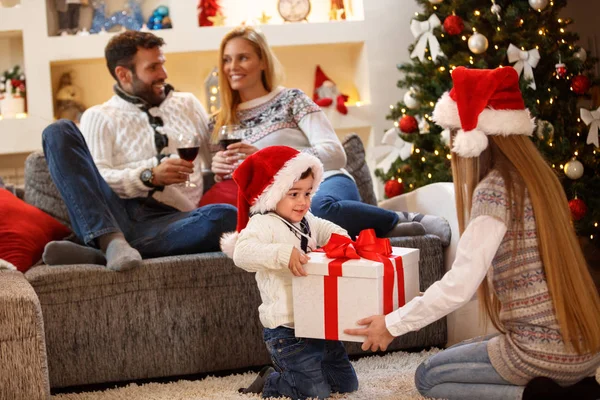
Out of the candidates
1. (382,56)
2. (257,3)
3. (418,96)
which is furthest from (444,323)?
(257,3)

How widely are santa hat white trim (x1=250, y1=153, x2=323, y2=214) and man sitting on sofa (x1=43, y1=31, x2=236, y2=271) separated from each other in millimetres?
624

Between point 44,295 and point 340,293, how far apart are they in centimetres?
108

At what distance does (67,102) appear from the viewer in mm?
5336

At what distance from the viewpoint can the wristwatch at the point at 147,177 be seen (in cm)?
299

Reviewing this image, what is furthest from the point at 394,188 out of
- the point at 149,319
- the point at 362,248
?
the point at 362,248

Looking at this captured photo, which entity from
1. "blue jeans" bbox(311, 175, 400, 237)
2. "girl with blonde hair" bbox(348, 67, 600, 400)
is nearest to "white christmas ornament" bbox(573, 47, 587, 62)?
"blue jeans" bbox(311, 175, 400, 237)

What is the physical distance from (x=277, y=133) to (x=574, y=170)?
4.93 feet

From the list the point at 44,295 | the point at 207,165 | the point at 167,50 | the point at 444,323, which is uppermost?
the point at 167,50

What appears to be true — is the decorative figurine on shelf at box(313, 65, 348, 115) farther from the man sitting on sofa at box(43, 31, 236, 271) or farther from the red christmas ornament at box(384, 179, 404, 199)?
the man sitting on sofa at box(43, 31, 236, 271)

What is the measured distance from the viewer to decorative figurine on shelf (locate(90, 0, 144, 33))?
17.3 feet

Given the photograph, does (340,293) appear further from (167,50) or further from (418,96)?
(167,50)

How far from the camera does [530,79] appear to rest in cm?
388

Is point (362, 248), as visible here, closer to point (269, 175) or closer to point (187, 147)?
point (269, 175)

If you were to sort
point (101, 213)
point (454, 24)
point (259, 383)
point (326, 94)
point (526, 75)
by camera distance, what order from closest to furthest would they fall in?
Result: point (259, 383)
point (101, 213)
point (526, 75)
point (454, 24)
point (326, 94)
